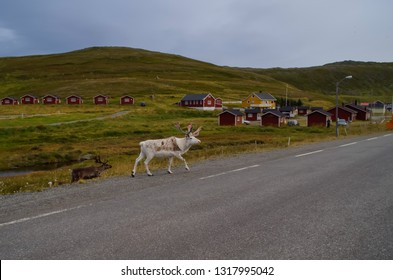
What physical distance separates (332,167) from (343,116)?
75.4 meters

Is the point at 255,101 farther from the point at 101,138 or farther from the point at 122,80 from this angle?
the point at 101,138

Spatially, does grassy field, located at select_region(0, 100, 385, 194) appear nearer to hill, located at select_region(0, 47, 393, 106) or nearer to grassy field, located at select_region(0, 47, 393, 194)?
grassy field, located at select_region(0, 47, 393, 194)

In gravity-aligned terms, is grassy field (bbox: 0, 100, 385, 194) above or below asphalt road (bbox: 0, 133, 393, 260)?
below

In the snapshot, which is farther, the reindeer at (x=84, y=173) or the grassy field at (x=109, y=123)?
the grassy field at (x=109, y=123)

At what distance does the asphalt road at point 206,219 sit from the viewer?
18.9 ft

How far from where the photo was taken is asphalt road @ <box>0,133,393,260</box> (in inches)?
227

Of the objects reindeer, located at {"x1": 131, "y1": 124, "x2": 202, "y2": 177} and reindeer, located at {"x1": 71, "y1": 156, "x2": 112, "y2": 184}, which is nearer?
reindeer, located at {"x1": 131, "y1": 124, "x2": 202, "y2": 177}

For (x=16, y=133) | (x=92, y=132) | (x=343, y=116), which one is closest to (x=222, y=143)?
(x=92, y=132)

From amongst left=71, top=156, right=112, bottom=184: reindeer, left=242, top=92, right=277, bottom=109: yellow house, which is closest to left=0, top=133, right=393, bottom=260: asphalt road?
left=71, top=156, right=112, bottom=184: reindeer

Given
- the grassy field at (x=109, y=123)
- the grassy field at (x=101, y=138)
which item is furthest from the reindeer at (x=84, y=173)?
the grassy field at (x=101, y=138)

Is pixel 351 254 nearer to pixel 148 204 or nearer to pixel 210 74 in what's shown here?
pixel 148 204

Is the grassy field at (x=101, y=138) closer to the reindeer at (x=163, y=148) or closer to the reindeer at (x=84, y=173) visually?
the reindeer at (x=84, y=173)

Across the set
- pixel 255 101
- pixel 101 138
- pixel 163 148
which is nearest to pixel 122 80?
pixel 255 101

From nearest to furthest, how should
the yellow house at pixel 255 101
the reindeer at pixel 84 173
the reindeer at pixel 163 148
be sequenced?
1. the reindeer at pixel 163 148
2. the reindeer at pixel 84 173
3. the yellow house at pixel 255 101
